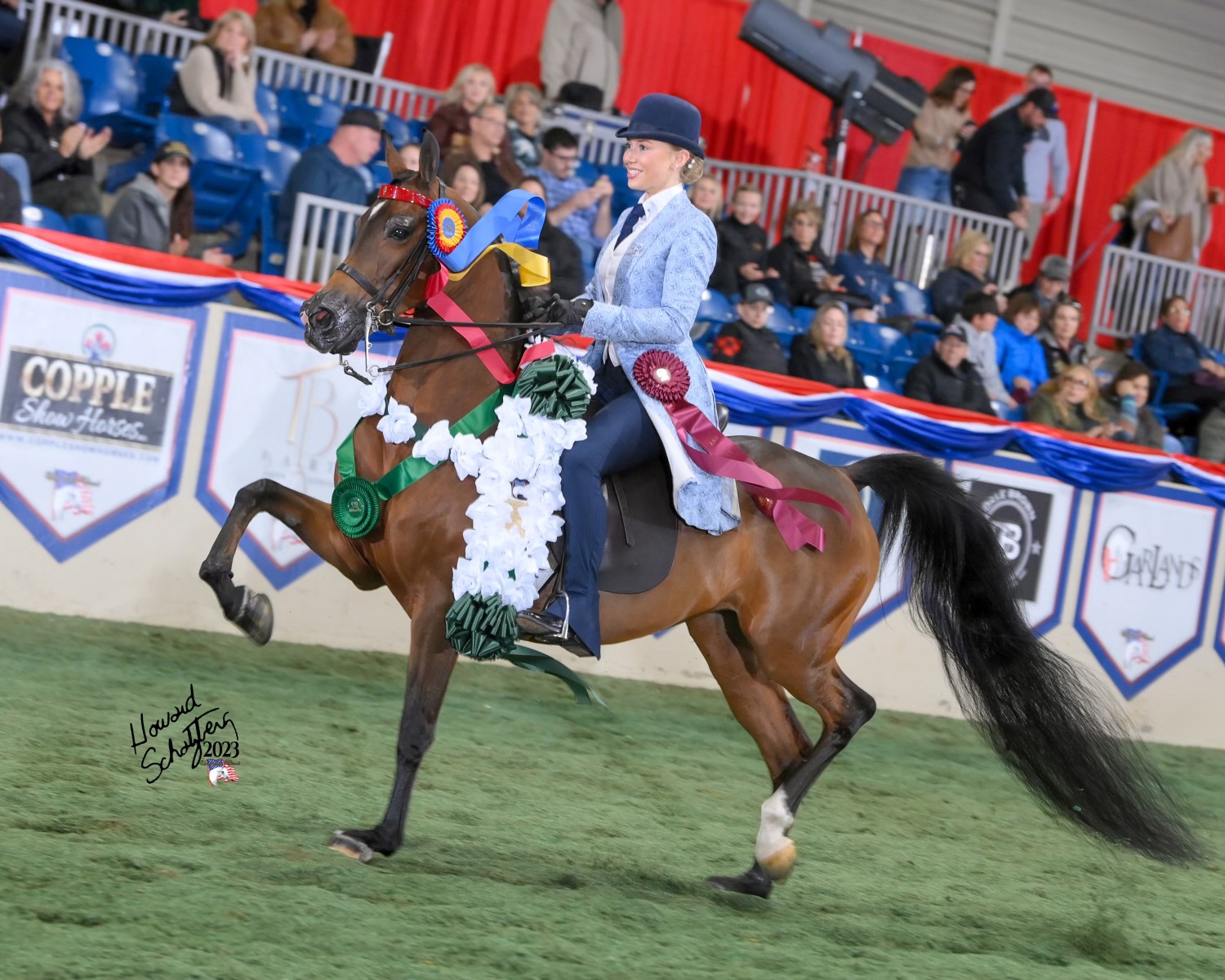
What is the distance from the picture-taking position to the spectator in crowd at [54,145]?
8.27 meters

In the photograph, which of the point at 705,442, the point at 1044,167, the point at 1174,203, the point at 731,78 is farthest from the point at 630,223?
the point at 1174,203

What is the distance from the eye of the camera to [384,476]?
4.14 meters

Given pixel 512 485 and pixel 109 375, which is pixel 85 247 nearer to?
pixel 109 375

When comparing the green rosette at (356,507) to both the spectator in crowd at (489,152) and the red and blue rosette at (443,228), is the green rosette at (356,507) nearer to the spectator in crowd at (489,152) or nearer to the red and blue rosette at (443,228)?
the red and blue rosette at (443,228)

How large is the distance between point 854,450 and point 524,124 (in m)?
3.62

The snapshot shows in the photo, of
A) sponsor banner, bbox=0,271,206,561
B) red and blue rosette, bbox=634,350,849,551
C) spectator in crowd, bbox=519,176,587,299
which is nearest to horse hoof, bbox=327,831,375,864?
red and blue rosette, bbox=634,350,849,551

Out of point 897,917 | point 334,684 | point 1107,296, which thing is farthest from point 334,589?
point 1107,296

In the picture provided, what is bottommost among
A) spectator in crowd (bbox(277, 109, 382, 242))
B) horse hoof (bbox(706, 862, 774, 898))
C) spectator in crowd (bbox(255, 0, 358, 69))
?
horse hoof (bbox(706, 862, 774, 898))

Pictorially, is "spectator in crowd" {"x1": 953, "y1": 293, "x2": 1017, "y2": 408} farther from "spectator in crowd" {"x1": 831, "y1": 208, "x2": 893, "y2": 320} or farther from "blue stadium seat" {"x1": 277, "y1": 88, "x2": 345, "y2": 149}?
"blue stadium seat" {"x1": 277, "y1": 88, "x2": 345, "y2": 149}

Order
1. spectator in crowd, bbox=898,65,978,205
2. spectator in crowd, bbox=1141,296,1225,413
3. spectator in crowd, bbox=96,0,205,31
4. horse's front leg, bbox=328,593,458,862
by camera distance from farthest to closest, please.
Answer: spectator in crowd, bbox=898,65,978,205 → spectator in crowd, bbox=1141,296,1225,413 → spectator in crowd, bbox=96,0,205,31 → horse's front leg, bbox=328,593,458,862

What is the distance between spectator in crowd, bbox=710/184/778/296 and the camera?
10.4 meters

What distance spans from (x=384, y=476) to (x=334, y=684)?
9.70 ft

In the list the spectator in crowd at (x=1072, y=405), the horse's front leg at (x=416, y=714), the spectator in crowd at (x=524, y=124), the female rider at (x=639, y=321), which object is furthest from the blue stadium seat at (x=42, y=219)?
the spectator in crowd at (x=1072, y=405)
